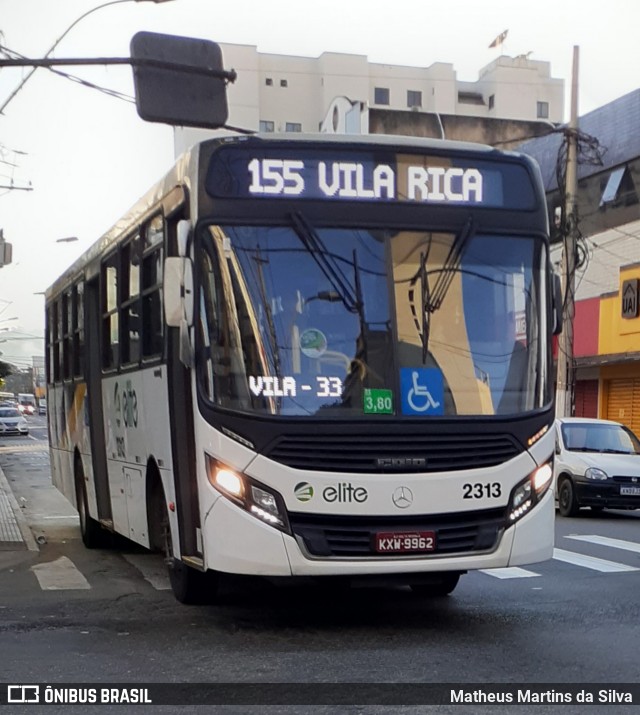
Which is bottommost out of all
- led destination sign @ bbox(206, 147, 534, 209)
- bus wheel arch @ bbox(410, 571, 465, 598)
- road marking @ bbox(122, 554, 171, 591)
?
road marking @ bbox(122, 554, 171, 591)

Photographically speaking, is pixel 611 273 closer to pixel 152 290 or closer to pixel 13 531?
pixel 13 531

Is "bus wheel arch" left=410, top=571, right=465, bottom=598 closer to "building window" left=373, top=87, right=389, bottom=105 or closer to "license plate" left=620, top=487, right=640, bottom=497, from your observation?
"license plate" left=620, top=487, right=640, bottom=497

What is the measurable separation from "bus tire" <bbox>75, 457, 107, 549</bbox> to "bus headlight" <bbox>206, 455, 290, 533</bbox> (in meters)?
5.90

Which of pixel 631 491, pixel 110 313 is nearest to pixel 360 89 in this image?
pixel 631 491

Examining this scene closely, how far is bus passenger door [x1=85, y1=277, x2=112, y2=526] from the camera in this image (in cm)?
1180

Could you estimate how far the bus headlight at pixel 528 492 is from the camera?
7797 mm

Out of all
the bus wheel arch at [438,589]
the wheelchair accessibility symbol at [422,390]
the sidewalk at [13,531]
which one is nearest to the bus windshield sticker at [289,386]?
the wheelchair accessibility symbol at [422,390]

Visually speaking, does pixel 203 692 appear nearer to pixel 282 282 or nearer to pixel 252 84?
pixel 282 282

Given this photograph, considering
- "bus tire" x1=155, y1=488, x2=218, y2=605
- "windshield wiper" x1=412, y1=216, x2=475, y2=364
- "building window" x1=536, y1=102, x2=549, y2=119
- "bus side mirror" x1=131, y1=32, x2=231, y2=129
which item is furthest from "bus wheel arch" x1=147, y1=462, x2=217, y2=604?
"building window" x1=536, y1=102, x2=549, y2=119

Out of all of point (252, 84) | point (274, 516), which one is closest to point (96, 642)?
point (274, 516)

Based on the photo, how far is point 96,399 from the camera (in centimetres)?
1190

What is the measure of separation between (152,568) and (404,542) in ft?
15.8

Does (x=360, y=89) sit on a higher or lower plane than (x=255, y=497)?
higher

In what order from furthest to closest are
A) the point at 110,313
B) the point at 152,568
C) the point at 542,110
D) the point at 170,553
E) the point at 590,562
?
the point at 542,110 → the point at 590,562 → the point at 152,568 → the point at 110,313 → the point at 170,553
